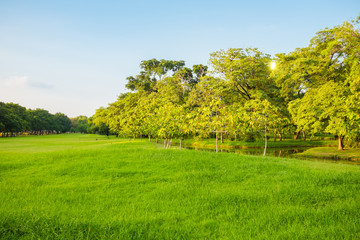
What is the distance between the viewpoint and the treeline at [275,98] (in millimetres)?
19094

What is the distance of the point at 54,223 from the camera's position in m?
5.00

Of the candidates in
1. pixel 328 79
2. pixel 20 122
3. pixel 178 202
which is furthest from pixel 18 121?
pixel 328 79

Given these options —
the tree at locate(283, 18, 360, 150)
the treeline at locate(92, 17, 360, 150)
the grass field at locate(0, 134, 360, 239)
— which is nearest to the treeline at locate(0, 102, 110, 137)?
the treeline at locate(92, 17, 360, 150)

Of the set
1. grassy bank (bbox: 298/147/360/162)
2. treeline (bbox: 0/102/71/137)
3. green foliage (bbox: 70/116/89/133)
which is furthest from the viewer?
green foliage (bbox: 70/116/89/133)

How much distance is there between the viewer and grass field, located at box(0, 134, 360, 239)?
15.4 ft

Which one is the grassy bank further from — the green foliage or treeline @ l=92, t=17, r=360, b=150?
the green foliage

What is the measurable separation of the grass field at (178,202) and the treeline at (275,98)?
839 cm

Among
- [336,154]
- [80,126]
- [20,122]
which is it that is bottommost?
[336,154]

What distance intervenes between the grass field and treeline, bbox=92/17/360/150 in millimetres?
8388

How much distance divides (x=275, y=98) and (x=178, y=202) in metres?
32.6

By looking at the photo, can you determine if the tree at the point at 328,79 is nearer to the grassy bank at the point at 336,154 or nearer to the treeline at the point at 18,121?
the grassy bank at the point at 336,154

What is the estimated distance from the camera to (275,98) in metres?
34.2

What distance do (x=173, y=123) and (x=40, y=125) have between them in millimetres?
107890

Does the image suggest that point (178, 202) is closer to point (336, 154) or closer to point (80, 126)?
point (336, 154)
